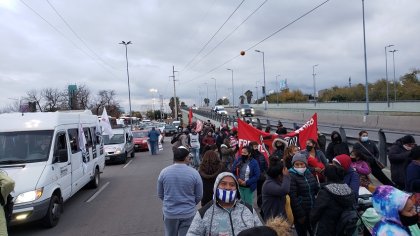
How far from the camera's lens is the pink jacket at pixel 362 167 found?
258 inches

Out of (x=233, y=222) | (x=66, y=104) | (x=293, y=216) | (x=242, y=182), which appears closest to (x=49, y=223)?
(x=242, y=182)

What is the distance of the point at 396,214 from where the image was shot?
3.31m

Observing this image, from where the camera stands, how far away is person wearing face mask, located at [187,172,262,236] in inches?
140

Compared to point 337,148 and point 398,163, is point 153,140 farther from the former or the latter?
point 398,163

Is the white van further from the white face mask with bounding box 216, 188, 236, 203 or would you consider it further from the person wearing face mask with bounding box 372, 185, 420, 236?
the person wearing face mask with bounding box 372, 185, 420, 236

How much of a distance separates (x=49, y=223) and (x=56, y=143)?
1892mm

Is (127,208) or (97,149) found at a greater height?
(97,149)

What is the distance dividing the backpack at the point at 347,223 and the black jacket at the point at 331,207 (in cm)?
5

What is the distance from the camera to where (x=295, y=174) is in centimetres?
572

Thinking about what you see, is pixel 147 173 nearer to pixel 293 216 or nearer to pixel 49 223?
pixel 49 223

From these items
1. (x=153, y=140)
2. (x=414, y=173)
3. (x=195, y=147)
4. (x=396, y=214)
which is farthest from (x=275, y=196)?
(x=153, y=140)

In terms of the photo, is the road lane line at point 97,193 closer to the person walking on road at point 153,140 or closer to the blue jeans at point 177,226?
the blue jeans at point 177,226

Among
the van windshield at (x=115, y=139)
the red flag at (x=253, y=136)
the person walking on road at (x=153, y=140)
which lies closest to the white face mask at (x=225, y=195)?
the red flag at (x=253, y=136)

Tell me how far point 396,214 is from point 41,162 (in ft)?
24.7
